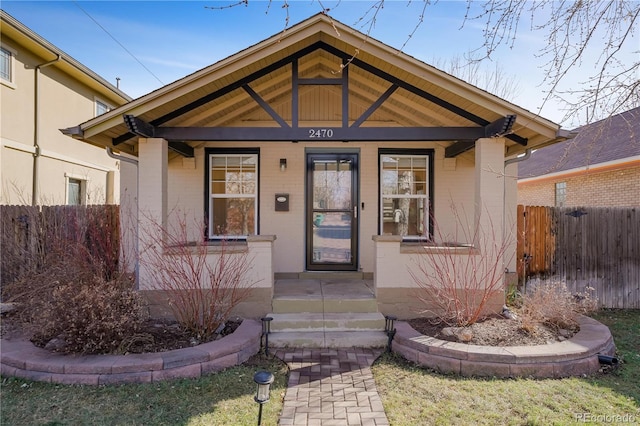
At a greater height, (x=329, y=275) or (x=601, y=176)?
(x=601, y=176)

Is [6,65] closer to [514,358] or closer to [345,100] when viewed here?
[345,100]

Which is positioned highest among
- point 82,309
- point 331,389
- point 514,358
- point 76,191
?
point 76,191

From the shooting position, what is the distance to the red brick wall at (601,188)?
9.66 metres

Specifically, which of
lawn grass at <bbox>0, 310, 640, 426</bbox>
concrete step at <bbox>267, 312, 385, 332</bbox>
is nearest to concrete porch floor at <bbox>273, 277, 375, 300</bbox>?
concrete step at <bbox>267, 312, 385, 332</bbox>

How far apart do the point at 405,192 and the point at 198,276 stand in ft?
14.4

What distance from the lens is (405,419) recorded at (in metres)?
3.22

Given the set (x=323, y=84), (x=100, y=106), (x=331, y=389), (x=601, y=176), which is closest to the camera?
(x=331, y=389)

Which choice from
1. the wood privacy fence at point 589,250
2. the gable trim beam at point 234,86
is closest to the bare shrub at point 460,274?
the wood privacy fence at point 589,250

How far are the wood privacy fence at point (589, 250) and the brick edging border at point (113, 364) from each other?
5999 millimetres

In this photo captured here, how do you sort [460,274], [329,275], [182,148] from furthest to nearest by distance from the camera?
[329,275] → [182,148] → [460,274]

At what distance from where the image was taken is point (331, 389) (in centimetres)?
382

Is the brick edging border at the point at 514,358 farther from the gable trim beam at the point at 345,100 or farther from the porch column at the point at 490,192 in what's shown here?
the gable trim beam at the point at 345,100

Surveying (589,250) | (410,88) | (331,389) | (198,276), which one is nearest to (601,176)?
(589,250)

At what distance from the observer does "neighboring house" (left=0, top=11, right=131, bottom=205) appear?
978 centimetres
